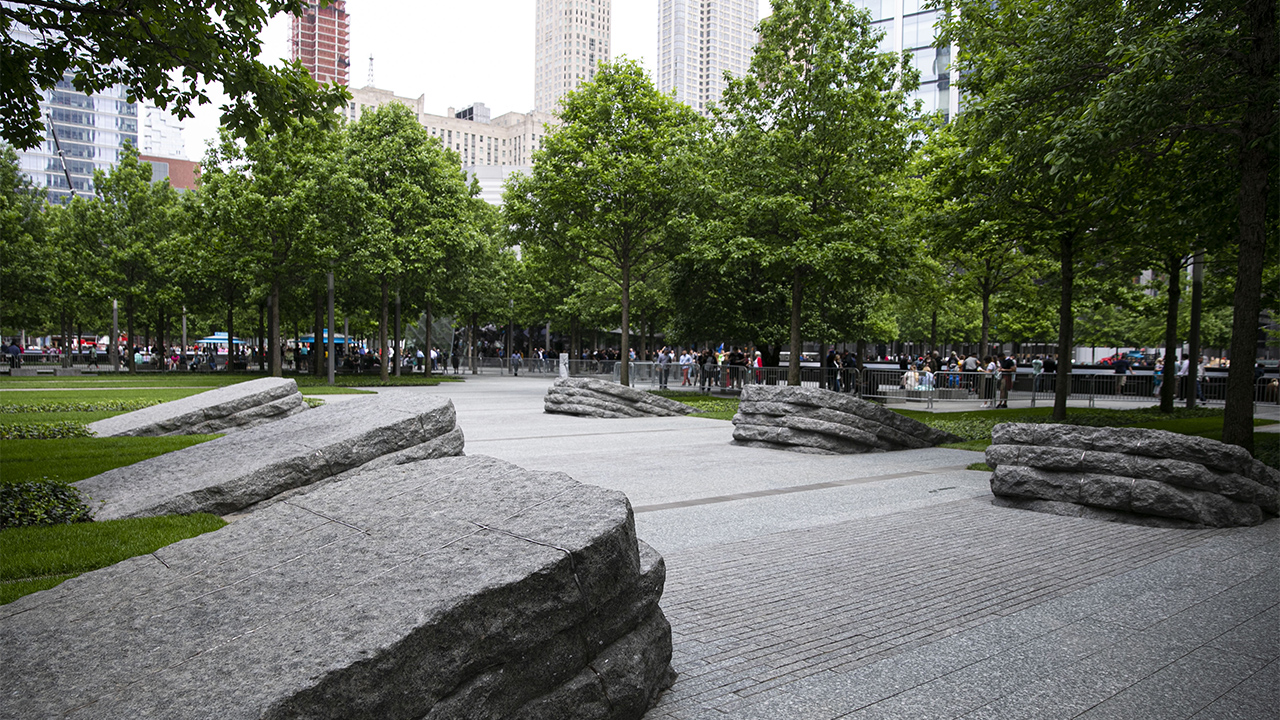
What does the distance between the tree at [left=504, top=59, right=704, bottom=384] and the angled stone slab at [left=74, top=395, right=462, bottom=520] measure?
18114 millimetres

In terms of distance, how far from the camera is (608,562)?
335 centimetres

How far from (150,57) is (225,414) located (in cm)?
558

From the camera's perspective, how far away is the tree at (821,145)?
21344 millimetres

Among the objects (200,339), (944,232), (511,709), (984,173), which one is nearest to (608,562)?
(511,709)

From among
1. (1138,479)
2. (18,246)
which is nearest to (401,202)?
(18,246)

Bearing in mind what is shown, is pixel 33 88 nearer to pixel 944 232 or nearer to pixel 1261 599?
pixel 1261 599

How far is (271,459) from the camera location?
24.2 ft

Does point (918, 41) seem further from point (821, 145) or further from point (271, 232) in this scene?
point (271, 232)

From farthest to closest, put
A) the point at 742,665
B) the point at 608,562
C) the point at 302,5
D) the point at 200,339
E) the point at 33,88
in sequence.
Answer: the point at 200,339, the point at 302,5, the point at 33,88, the point at 742,665, the point at 608,562

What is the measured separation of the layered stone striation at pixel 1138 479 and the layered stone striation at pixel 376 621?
606 cm

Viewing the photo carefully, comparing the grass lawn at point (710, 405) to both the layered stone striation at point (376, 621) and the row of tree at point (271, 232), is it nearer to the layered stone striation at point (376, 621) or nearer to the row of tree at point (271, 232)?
the row of tree at point (271, 232)

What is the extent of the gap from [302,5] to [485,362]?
49592mm

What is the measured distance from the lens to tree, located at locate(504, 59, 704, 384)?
26219 mm

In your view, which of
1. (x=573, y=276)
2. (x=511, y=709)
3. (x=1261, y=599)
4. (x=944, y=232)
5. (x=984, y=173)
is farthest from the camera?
(x=573, y=276)
